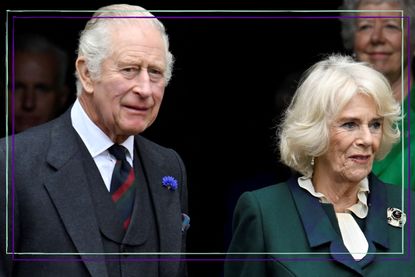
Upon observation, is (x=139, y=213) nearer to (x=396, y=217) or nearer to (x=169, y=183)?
(x=169, y=183)

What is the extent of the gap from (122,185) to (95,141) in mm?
164

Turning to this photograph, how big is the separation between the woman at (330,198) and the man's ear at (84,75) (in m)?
0.65

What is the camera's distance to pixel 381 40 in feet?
12.7

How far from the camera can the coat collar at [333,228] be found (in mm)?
3334

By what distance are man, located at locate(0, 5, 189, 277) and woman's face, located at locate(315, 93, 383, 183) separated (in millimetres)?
550

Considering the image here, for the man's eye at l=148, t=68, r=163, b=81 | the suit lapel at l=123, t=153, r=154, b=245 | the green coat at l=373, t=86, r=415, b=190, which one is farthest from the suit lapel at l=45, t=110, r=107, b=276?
the green coat at l=373, t=86, r=415, b=190

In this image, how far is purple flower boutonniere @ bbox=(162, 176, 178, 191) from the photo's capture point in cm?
334

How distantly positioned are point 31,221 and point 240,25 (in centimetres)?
120

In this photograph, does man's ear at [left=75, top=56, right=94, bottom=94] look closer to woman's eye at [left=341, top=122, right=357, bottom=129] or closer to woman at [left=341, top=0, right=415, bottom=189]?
woman's eye at [left=341, top=122, right=357, bottom=129]

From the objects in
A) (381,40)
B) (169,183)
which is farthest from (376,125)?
(169,183)

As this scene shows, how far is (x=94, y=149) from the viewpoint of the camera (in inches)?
128

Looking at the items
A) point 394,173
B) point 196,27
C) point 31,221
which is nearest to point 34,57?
point 196,27

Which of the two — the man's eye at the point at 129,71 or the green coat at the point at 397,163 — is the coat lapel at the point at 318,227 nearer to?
the green coat at the point at 397,163

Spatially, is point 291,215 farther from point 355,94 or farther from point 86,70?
point 86,70
